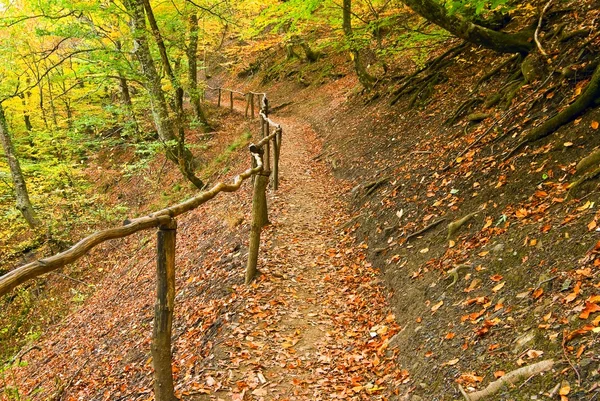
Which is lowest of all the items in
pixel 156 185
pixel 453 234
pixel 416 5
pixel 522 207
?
pixel 156 185

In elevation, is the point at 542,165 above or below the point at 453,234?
above

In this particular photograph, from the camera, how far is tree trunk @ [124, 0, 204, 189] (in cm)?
1105

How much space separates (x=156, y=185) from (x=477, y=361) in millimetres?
16460

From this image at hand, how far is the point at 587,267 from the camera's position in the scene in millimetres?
3854

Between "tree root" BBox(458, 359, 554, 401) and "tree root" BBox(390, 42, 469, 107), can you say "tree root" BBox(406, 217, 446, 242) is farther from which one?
"tree root" BBox(390, 42, 469, 107)

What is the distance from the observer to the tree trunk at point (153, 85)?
11.0 meters

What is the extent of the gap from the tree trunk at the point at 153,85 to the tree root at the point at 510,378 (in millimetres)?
10794

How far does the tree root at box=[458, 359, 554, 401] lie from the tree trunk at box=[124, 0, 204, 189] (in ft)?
35.4

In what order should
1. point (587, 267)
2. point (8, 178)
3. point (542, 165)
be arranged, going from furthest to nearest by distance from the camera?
1. point (8, 178)
2. point (542, 165)
3. point (587, 267)

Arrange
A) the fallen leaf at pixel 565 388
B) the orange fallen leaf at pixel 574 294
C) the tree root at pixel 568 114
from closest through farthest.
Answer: the fallen leaf at pixel 565 388, the orange fallen leaf at pixel 574 294, the tree root at pixel 568 114

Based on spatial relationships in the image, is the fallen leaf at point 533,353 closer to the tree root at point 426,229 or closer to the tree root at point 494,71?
the tree root at point 426,229

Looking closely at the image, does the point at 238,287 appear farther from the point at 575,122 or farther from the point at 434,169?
the point at 575,122

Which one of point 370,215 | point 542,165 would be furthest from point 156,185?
point 542,165

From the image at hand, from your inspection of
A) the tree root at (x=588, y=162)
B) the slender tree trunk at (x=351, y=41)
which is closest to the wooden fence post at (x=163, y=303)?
the tree root at (x=588, y=162)
